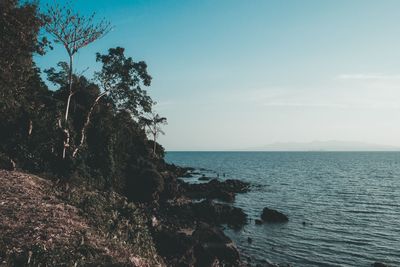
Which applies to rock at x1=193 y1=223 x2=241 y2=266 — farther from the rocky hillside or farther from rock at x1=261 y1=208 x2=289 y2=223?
rock at x1=261 y1=208 x2=289 y2=223

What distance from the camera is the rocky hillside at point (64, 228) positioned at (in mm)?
11254

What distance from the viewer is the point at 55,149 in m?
29.3

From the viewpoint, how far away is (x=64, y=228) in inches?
555

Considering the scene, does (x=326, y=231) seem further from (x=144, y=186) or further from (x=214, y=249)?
(x=144, y=186)

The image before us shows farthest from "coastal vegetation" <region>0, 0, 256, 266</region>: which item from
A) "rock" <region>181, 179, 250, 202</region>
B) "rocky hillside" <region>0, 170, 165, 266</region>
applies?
"rock" <region>181, 179, 250, 202</region>

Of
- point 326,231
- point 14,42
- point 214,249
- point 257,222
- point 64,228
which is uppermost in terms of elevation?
point 14,42

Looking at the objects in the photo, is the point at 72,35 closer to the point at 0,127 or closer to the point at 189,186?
the point at 0,127

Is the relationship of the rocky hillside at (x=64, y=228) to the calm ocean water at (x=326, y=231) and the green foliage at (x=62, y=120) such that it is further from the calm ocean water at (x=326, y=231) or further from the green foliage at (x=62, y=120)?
the calm ocean water at (x=326, y=231)

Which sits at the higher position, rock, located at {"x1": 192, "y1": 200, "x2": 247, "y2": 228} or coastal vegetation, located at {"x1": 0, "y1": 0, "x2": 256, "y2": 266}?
coastal vegetation, located at {"x1": 0, "y1": 0, "x2": 256, "y2": 266}

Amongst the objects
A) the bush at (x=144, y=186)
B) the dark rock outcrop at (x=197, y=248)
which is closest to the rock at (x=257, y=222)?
the bush at (x=144, y=186)

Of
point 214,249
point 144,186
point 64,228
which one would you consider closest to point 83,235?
point 64,228

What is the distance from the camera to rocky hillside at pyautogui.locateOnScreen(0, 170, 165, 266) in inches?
443

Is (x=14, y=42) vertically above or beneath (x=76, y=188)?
above

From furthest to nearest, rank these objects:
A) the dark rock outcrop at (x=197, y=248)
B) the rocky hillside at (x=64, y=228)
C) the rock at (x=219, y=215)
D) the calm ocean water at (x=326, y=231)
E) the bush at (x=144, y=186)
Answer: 1. the bush at (x=144, y=186)
2. the rock at (x=219, y=215)
3. the calm ocean water at (x=326, y=231)
4. the dark rock outcrop at (x=197, y=248)
5. the rocky hillside at (x=64, y=228)
